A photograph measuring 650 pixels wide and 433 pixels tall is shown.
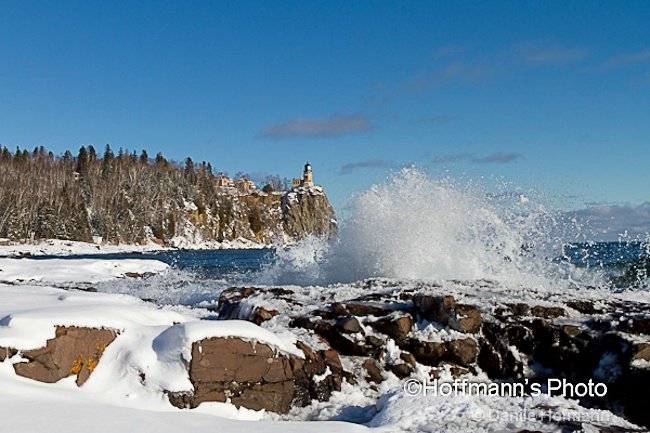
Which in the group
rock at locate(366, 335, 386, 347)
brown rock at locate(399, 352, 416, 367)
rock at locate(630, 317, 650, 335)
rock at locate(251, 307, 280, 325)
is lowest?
brown rock at locate(399, 352, 416, 367)

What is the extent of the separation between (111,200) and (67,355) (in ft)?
321

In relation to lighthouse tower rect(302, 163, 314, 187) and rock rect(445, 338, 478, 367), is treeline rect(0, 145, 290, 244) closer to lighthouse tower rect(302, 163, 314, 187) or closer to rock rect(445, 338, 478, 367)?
lighthouse tower rect(302, 163, 314, 187)

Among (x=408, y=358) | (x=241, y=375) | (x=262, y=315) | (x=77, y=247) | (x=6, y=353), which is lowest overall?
(x=408, y=358)

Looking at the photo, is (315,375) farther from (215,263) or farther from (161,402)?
(215,263)

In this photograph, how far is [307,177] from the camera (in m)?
147

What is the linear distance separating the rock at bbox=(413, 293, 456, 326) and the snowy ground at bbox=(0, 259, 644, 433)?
5.47 ft

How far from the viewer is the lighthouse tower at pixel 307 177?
144 m

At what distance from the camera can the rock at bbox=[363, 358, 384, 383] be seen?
654 cm

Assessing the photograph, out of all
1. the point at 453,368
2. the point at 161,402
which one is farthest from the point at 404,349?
the point at 161,402

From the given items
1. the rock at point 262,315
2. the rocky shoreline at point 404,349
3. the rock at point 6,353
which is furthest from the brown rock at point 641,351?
the rock at point 6,353

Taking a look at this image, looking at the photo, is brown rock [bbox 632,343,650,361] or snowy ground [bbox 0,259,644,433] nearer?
snowy ground [bbox 0,259,644,433]

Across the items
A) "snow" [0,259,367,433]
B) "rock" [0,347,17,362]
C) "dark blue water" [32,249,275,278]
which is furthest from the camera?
"dark blue water" [32,249,275,278]

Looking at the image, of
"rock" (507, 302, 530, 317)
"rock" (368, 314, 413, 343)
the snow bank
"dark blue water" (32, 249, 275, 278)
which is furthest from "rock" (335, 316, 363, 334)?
the snow bank

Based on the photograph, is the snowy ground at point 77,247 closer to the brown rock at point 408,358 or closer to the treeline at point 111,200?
the treeline at point 111,200
